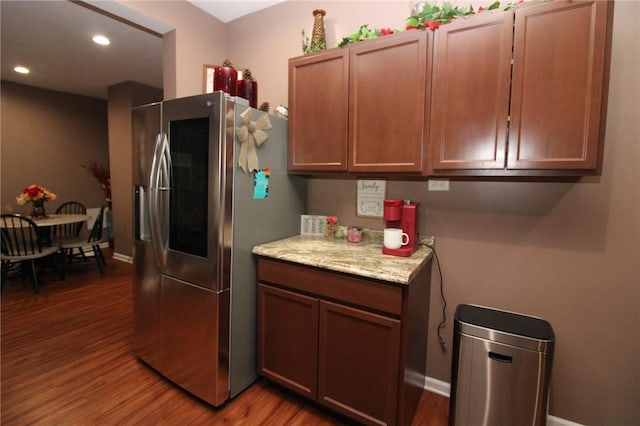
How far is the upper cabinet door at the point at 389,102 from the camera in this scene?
1.64 metres

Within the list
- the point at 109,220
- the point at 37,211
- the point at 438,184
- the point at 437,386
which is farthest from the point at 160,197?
the point at 109,220

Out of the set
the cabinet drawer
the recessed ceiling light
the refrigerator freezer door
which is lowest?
the refrigerator freezer door

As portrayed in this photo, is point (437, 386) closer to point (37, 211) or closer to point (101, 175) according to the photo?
point (37, 211)

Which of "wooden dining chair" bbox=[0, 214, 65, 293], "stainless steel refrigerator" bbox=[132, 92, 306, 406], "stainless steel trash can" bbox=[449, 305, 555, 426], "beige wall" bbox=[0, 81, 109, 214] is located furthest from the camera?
"beige wall" bbox=[0, 81, 109, 214]

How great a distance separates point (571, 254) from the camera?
163 cm

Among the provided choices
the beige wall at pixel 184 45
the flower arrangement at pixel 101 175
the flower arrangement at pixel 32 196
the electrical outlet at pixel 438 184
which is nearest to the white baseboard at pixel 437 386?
the electrical outlet at pixel 438 184

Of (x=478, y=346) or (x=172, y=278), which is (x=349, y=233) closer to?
(x=478, y=346)

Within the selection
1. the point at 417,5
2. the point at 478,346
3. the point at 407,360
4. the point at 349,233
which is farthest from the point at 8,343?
the point at 417,5

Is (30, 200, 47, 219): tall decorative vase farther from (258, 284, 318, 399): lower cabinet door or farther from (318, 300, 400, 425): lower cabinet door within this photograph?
(318, 300, 400, 425): lower cabinet door

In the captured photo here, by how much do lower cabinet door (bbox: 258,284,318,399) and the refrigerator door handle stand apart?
0.69 m

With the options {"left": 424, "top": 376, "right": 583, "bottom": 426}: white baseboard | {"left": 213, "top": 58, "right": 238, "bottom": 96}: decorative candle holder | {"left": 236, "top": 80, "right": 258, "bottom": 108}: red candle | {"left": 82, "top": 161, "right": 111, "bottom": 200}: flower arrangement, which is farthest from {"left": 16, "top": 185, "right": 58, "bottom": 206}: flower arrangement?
{"left": 424, "top": 376, "right": 583, "bottom": 426}: white baseboard

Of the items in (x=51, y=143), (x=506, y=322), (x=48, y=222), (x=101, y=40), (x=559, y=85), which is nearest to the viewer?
(x=559, y=85)

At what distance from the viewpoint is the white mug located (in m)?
1.79

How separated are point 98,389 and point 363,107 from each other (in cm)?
243
